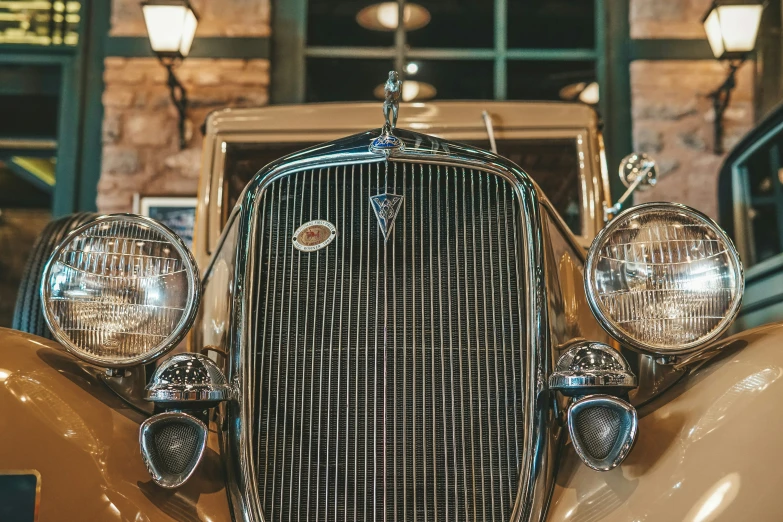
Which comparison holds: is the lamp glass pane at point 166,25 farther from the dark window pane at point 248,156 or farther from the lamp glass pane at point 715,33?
the lamp glass pane at point 715,33

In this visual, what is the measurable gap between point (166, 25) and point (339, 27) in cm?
134

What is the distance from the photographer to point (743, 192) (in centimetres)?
418

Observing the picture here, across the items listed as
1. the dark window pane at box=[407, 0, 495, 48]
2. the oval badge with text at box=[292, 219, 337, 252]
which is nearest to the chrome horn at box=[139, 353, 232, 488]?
the oval badge with text at box=[292, 219, 337, 252]

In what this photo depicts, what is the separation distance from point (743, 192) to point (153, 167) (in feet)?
12.2

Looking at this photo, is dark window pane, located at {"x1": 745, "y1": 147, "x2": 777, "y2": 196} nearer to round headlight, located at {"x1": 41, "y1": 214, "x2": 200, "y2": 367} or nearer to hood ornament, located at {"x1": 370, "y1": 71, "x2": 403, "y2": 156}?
hood ornament, located at {"x1": 370, "y1": 71, "x2": 403, "y2": 156}

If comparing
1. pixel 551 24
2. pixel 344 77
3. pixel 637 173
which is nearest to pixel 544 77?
pixel 551 24

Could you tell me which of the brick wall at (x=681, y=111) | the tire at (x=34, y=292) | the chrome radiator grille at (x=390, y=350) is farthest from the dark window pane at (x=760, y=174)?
the tire at (x=34, y=292)

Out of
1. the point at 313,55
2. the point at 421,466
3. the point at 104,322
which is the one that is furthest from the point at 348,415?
the point at 313,55

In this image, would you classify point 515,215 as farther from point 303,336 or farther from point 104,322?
point 104,322

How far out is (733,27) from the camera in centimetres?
483

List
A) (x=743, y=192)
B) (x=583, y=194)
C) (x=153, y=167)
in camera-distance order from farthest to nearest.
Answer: (x=153, y=167) → (x=743, y=192) → (x=583, y=194)

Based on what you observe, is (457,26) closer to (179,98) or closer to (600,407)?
(179,98)

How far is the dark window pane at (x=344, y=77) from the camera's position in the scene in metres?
5.48

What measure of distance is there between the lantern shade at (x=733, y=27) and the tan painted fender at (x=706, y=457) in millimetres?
3966
